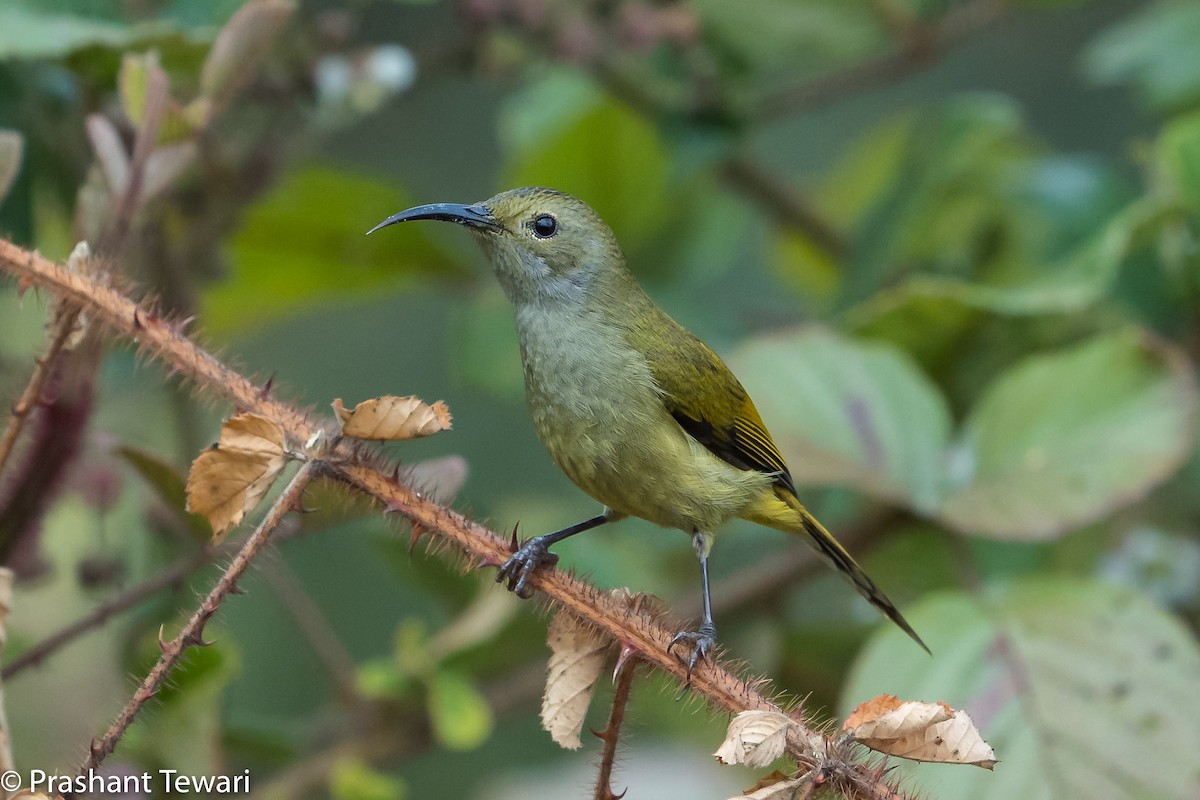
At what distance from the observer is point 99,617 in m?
1.77

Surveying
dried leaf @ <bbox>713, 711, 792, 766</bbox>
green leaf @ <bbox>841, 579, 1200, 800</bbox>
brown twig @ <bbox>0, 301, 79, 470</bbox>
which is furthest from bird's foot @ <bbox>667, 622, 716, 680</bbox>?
brown twig @ <bbox>0, 301, 79, 470</bbox>

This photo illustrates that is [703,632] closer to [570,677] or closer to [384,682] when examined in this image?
[570,677]

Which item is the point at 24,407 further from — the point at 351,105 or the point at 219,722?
the point at 351,105

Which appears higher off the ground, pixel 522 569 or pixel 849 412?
pixel 849 412

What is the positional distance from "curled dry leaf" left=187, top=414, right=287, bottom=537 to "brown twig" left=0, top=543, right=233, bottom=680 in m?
0.53

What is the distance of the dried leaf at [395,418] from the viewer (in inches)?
51.1

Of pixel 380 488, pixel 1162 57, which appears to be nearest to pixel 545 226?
pixel 380 488

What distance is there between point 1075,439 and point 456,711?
1445mm

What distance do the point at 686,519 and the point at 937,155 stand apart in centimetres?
169

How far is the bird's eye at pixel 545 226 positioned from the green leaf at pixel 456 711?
952 mm

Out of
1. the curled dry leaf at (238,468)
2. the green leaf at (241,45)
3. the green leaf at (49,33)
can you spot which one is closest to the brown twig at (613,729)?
the curled dry leaf at (238,468)

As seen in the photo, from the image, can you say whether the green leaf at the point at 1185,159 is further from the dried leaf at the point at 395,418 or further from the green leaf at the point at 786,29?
the dried leaf at the point at 395,418

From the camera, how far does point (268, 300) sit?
11.7ft

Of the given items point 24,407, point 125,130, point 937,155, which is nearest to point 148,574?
point 125,130
